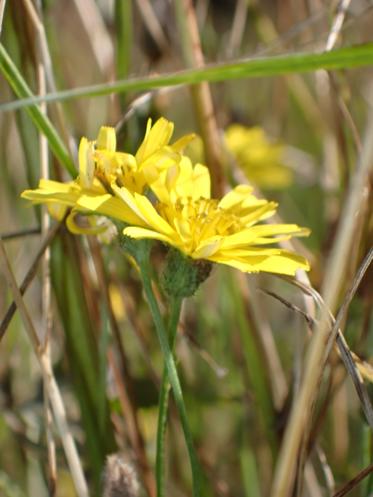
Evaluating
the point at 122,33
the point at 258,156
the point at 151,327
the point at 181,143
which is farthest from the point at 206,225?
the point at 258,156

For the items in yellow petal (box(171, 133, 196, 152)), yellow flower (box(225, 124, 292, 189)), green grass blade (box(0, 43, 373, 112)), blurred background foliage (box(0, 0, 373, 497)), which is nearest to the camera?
green grass blade (box(0, 43, 373, 112))

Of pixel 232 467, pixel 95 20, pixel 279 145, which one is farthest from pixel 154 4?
pixel 232 467

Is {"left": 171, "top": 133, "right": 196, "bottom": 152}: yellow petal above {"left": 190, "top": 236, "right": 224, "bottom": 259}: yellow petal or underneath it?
above

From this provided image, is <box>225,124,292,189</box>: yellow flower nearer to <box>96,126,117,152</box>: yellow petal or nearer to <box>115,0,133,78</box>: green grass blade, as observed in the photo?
<box>115,0,133,78</box>: green grass blade

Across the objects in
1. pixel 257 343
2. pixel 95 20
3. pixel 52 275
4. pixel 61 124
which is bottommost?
pixel 257 343

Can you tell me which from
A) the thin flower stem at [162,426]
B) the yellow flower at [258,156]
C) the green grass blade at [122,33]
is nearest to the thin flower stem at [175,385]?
the thin flower stem at [162,426]

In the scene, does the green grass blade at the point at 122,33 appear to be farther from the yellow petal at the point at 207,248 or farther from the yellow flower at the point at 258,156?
the yellow flower at the point at 258,156

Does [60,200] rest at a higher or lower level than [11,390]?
higher

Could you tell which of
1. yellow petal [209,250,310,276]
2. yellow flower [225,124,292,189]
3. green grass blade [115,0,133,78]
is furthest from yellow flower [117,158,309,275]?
yellow flower [225,124,292,189]

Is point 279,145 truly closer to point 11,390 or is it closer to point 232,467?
point 232,467
